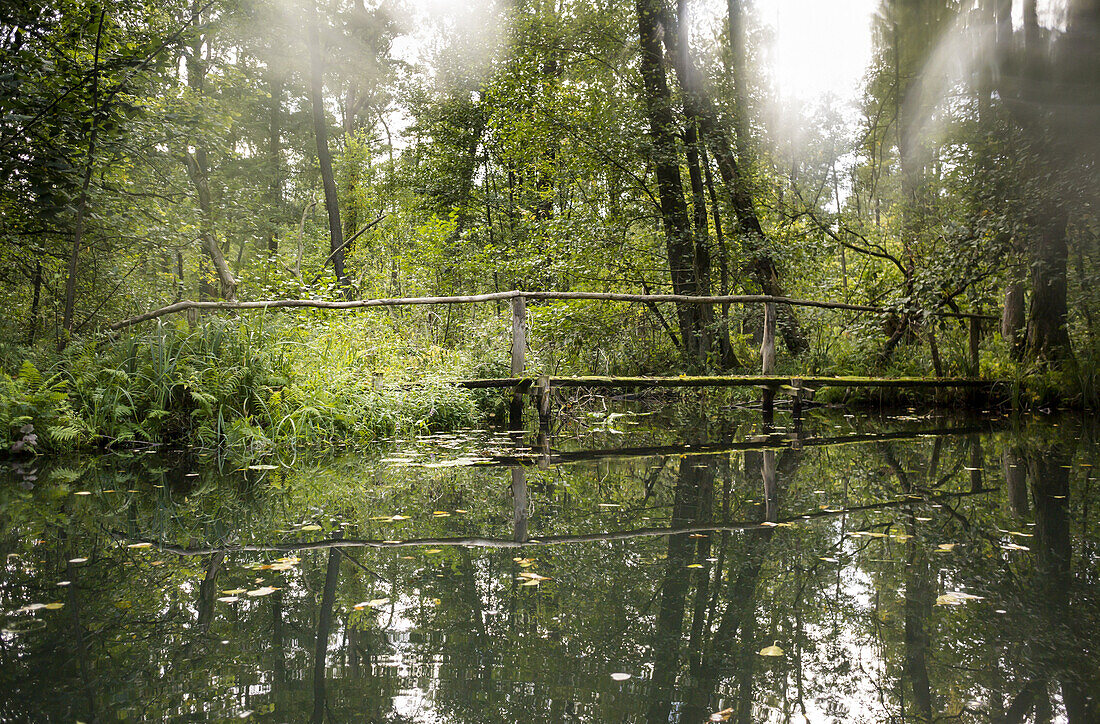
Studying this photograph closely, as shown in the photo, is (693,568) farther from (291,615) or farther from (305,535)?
(305,535)

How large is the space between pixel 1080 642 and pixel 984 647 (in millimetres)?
268

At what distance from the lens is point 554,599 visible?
2.15 m

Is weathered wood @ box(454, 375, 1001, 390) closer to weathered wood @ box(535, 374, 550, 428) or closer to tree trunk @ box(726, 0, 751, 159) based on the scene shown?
weathered wood @ box(535, 374, 550, 428)

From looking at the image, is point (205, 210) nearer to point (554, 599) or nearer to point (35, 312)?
point (35, 312)

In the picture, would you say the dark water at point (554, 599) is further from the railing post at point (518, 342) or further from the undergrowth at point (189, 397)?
the railing post at point (518, 342)

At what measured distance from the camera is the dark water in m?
1.52

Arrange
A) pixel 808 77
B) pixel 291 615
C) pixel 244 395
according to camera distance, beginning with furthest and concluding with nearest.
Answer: pixel 808 77
pixel 244 395
pixel 291 615

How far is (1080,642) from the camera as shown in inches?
69.0

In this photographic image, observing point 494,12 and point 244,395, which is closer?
point 244,395

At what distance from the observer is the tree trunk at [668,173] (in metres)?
10.5

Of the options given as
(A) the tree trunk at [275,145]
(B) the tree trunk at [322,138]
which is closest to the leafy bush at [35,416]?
(B) the tree trunk at [322,138]

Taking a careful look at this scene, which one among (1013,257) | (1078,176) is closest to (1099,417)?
(1013,257)

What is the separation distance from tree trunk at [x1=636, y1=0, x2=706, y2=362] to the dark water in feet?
22.2

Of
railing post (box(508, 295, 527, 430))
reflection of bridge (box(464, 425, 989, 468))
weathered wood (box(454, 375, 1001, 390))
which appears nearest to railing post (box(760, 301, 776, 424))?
weathered wood (box(454, 375, 1001, 390))
